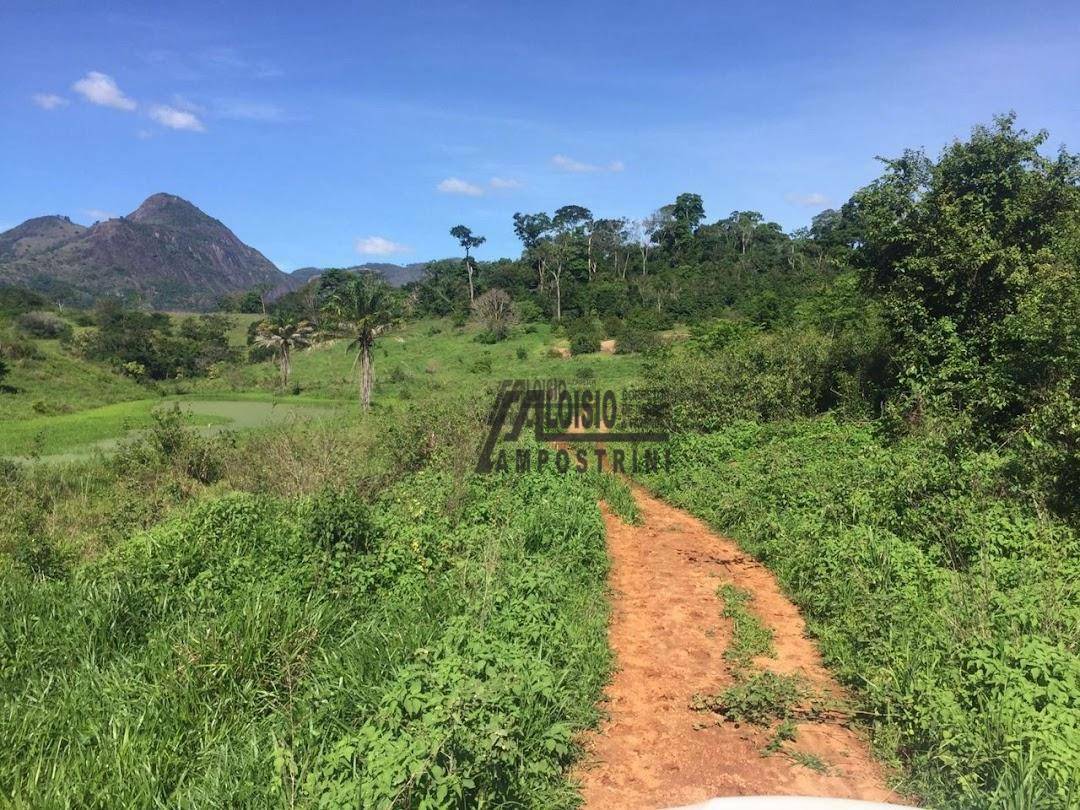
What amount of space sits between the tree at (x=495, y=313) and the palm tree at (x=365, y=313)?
55.1 feet

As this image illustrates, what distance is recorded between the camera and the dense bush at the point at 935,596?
9.20 feet

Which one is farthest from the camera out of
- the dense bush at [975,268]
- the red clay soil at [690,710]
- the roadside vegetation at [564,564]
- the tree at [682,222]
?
the tree at [682,222]

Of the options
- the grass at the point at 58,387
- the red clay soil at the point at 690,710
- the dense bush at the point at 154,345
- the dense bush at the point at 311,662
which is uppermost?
the dense bush at the point at 154,345

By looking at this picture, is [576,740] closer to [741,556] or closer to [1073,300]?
[741,556]

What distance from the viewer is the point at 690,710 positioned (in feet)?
12.5

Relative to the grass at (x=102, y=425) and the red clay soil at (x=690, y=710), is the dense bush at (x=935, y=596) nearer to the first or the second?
the red clay soil at (x=690, y=710)

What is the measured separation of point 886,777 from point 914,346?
992 centimetres

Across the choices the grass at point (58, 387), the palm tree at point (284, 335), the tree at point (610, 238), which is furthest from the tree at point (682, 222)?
the grass at point (58, 387)

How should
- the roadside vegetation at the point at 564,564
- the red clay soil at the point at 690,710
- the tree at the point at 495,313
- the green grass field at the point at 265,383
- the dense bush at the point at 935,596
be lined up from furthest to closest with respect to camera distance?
the tree at the point at 495,313 → the green grass field at the point at 265,383 → the red clay soil at the point at 690,710 → the roadside vegetation at the point at 564,564 → the dense bush at the point at 935,596

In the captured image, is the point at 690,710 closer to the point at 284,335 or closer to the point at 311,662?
the point at 311,662

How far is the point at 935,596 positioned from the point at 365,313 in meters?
23.0

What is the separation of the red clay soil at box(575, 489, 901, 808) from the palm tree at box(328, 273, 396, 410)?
1986 cm

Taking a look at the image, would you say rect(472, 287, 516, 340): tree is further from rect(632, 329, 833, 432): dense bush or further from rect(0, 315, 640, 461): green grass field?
rect(632, 329, 833, 432): dense bush

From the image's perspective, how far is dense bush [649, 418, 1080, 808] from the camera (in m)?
2.80
